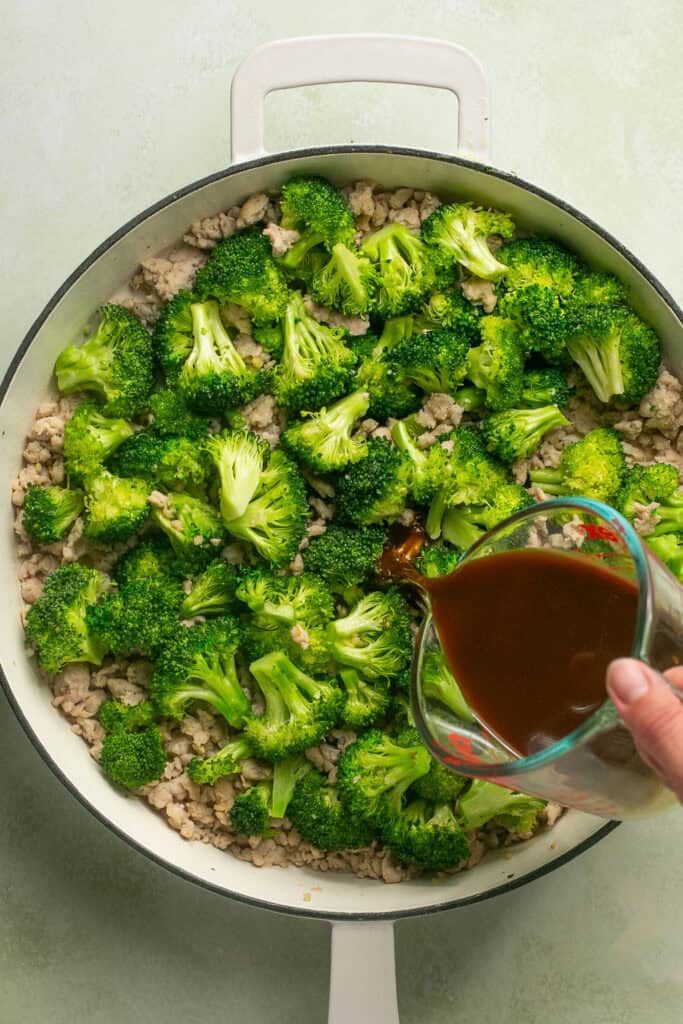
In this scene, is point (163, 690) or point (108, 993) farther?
point (108, 993)

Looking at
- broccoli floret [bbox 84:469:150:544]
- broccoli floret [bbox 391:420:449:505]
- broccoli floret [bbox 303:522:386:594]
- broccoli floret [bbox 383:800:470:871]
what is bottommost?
broccoli floret [bbox 383:800:470:871]

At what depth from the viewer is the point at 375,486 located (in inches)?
91.6

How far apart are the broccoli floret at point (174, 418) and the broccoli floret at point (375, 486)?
37cm

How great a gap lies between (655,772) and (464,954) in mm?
1216

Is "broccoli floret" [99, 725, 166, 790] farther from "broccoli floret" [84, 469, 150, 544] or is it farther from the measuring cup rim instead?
the measuring cup rim

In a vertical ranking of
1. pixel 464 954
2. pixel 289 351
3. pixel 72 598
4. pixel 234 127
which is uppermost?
pixel 234 127

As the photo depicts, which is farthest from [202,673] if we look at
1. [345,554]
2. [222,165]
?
[222,165]

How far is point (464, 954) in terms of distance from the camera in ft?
8.66

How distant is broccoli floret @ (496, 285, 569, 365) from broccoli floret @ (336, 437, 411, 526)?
1.37 ft

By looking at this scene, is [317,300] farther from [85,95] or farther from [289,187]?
[85,95]

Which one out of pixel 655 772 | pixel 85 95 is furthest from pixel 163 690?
pixel 85 95

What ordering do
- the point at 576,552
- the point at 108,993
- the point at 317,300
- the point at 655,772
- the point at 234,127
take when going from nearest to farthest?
the point at 655,772 < the point at 576,552 < the point at 234,127 < the point at 317,300 < the point at 108,993

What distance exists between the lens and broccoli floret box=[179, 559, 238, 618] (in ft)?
7.86

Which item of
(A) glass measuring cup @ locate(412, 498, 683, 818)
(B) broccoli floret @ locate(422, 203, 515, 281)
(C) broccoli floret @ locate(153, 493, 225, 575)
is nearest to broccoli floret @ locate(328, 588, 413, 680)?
(A) glass measuring cup @ locate(412, 498, 683, 818)
